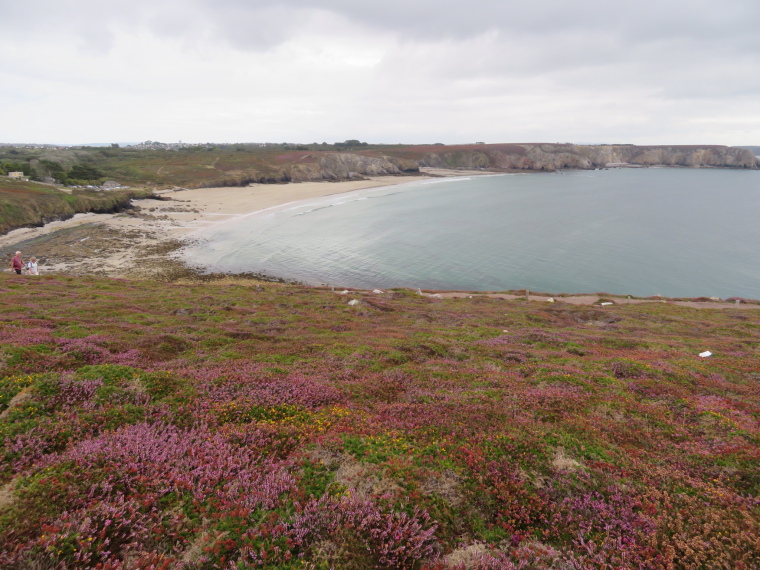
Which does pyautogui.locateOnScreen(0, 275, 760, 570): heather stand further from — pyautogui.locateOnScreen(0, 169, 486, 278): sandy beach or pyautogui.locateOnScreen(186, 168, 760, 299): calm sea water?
pyautogui.locateOnScreen(0, 169, 486, 278): sandy beach

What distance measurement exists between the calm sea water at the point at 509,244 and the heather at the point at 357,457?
126 feet

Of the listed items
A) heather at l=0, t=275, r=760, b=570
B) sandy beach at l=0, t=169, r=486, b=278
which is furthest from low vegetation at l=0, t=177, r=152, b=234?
heather at l=0, t=275, r=760, b=570

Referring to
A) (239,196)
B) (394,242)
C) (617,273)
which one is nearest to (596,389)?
(617,273)

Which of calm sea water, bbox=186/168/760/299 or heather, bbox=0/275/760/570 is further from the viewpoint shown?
calm sea water, bbox=186/168/760/299

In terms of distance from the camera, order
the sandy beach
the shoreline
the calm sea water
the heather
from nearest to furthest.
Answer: the heather → the shoreline → the sandy beach → the calm sea water

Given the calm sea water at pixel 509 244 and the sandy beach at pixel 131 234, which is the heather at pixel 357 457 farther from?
the sandy beach at pixel 131 234

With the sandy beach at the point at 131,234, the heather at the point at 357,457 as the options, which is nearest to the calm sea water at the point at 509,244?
the sandy beach at the point at 131,234

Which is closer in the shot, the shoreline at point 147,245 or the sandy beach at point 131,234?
the shoreline at point 147,245

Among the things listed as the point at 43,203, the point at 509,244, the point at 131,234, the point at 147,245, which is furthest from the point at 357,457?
the point at 43,203

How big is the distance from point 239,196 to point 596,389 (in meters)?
124

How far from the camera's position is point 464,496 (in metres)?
6.91

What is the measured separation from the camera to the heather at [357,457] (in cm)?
547

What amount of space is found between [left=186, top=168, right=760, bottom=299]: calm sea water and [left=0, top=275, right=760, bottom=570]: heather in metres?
38.3

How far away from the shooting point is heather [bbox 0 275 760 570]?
547 cm
